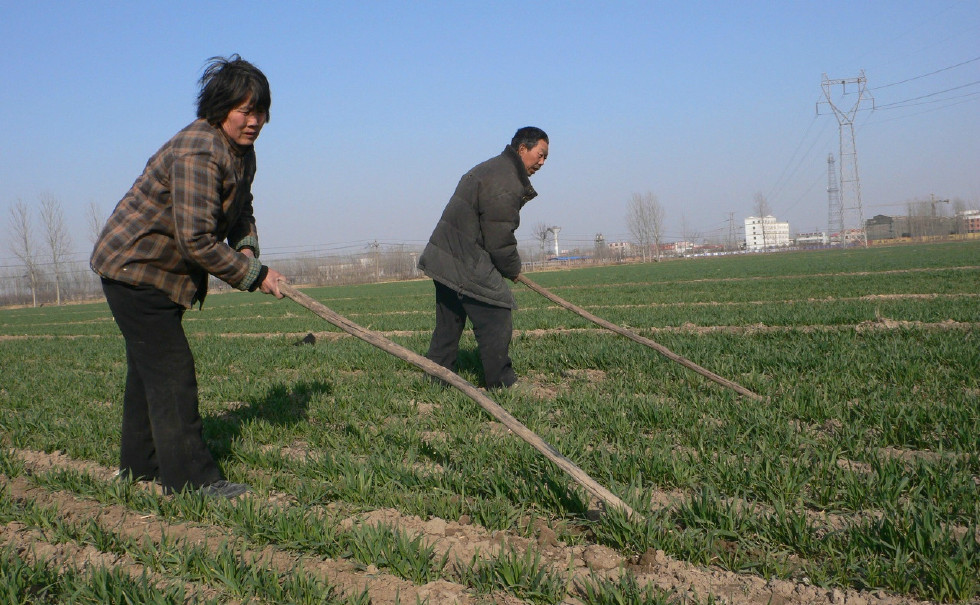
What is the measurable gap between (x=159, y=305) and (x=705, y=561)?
2.62m

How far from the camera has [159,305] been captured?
10.2ft

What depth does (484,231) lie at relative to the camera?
16.3ft

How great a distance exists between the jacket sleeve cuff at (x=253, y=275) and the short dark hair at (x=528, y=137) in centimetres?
246

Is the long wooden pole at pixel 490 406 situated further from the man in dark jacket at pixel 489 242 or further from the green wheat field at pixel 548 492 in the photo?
the man in dark jacket at pixel 489 242

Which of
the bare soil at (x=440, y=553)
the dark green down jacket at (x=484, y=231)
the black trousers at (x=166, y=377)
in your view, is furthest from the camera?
the dark green down jacket at (x=484, y=231)

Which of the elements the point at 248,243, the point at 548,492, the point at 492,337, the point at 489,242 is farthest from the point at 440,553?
the point at 489,242

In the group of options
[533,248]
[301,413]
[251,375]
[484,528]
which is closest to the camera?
[484,528]

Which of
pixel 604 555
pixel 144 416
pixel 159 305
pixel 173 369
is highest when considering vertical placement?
pixel 159 305

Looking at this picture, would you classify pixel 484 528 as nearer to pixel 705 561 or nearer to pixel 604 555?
pixel 604 555

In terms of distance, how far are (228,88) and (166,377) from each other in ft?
4.58

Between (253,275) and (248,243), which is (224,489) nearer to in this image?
(253,275)

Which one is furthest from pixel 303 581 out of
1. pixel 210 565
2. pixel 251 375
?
pixel 251 375

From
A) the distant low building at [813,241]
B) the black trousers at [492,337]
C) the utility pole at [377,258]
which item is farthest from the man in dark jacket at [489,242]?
the distant low building at [813,241]

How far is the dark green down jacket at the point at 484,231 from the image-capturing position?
4.86 metres
